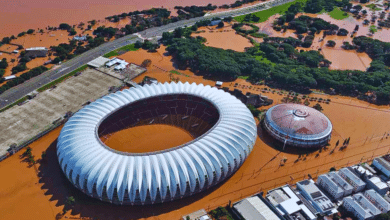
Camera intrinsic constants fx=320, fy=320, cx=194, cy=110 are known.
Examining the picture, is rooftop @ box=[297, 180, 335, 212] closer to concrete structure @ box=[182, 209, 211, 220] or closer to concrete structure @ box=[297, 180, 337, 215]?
concrete structure @ box=[297, 180, 337, 215]

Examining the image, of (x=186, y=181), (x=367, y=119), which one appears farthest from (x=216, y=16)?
(x=186, y=181)

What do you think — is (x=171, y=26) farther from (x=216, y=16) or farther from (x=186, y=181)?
(x=186, y=181)

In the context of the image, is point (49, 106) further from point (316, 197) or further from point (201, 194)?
Answer: point (316, 197)

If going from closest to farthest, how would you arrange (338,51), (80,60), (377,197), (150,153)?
1. (150,153)
2. (377,197)
3. (80,60)
4. (338,51)

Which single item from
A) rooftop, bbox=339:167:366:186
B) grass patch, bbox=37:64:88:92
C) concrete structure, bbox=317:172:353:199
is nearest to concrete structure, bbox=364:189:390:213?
rooftop, bbox=339:167:366:186

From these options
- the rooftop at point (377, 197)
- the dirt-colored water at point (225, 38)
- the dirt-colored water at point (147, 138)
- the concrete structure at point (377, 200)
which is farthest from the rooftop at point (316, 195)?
the dirt-colored water at point (225, 38)

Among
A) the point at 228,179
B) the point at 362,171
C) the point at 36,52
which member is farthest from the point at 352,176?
the point at 36,52
